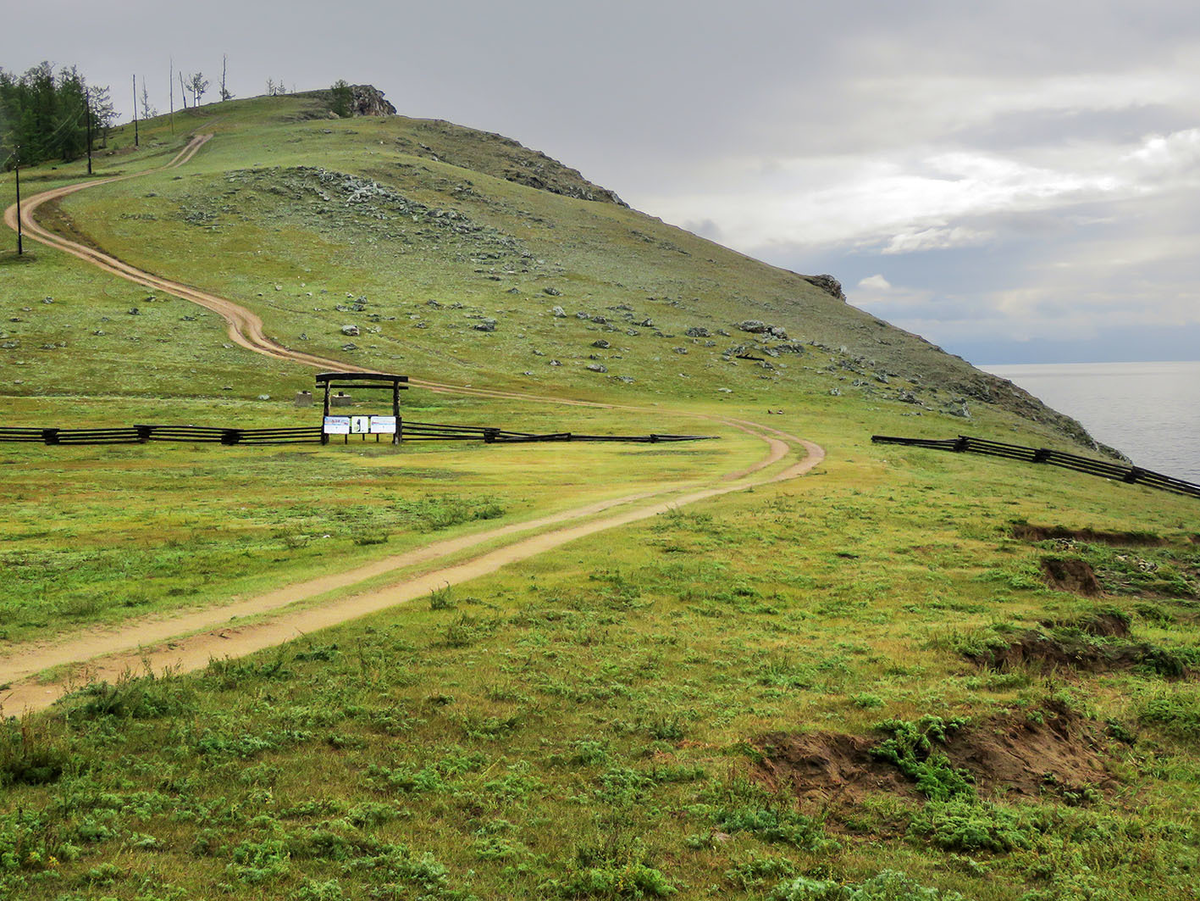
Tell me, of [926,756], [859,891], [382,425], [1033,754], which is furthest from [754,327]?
[859,891]

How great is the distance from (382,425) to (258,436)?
25.3ft

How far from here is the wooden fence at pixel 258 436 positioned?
45.5 m

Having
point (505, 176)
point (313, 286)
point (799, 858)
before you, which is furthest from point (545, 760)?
point (505, 176)

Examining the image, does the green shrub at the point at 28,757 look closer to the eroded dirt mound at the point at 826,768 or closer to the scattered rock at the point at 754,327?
the eroded dirt mound at the point at 826,768

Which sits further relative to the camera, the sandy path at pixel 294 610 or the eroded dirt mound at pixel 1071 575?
the eroded dirt mound at pixel 1071 575

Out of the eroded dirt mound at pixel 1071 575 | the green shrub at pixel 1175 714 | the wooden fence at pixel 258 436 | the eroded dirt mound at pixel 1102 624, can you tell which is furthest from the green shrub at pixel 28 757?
the wooden fence at pixel 258 436

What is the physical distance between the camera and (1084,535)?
30.9 m

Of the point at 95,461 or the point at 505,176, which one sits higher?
the point at 505,176

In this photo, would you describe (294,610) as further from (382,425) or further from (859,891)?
(382,425)

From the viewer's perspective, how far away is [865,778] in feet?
40.1

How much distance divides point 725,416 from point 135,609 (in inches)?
2386

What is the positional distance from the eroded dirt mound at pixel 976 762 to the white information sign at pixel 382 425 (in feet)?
141

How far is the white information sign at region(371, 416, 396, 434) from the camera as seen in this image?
2034 inches

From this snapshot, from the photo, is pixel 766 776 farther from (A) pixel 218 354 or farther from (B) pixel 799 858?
(A) pixel 218 354
